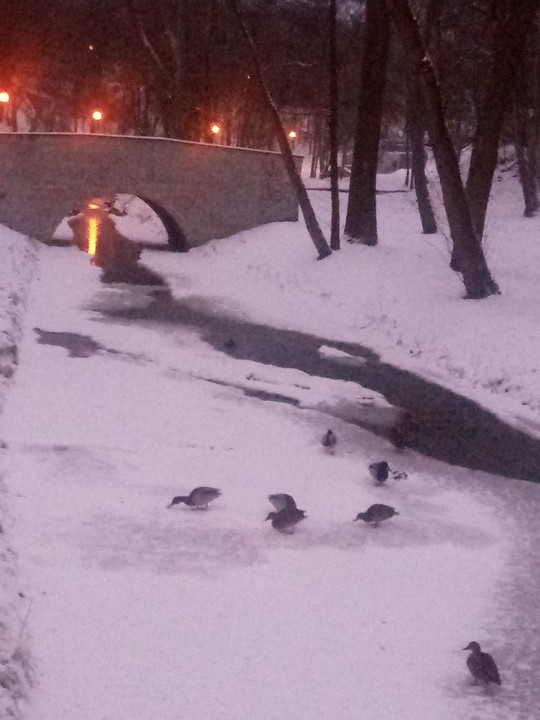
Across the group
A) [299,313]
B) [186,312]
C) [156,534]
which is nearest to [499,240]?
[299,313]

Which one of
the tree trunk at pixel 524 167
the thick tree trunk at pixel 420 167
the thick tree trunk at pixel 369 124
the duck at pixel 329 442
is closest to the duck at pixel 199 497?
the duck at pixel 329 442

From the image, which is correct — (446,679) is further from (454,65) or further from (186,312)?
(454,65)

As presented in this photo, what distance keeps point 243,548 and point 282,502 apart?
671 mm

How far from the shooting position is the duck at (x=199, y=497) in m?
8.86

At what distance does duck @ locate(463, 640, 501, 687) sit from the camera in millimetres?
6180

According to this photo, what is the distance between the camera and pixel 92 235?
116 feet

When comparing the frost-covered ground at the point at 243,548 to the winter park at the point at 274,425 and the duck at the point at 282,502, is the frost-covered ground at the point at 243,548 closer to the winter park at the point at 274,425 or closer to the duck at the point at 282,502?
the winter park at the point at 274,425

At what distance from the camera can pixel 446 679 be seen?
255 inches

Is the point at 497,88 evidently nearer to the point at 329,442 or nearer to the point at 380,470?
A: the point at 329,442

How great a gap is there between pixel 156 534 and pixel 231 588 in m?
1.19

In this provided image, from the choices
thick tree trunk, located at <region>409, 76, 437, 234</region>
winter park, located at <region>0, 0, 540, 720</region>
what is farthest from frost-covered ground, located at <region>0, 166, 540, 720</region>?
thick tree trunk, located at <region>409, 76, 437, 234</region>

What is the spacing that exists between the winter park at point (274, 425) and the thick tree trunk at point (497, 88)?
0.07 m

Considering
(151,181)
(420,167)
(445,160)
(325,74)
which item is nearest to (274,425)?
(445,160)

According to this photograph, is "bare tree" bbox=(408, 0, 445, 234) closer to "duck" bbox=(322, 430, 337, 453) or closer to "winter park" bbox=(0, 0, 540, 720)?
"winter park" bbox=(0, 0, 540, 720)
